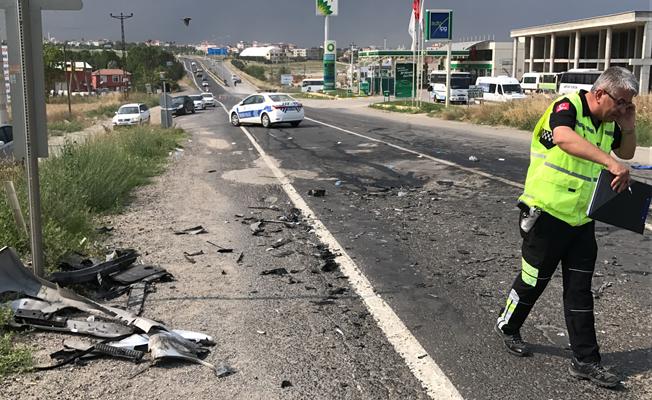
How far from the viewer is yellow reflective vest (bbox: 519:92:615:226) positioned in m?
3.80

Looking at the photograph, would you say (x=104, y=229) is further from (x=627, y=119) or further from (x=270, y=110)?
(x=270, y=110)

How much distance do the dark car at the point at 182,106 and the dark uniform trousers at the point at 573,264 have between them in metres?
44.8

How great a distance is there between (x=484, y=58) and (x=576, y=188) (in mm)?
101423

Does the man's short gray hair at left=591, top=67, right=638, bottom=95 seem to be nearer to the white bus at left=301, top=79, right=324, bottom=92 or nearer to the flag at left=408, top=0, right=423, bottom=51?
the flag at left=408, top=0, right=423, bottom=51

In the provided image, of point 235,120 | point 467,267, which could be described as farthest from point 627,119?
point 235,120

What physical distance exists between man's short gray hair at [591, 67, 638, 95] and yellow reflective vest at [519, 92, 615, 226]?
19cm

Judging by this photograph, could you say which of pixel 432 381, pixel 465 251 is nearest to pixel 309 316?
pixel 432 381

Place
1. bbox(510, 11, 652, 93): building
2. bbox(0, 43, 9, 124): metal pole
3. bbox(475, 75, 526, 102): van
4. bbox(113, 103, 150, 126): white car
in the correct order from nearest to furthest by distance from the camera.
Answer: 1. bbox(0, 43, 9, 124): metal pole
2. bbox(113, 103, 150, 126): white car
3. bbox(475, 75, 526, 102): van
4. bbox(510, 11, 652, 93): building

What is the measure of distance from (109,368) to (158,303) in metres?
1.23

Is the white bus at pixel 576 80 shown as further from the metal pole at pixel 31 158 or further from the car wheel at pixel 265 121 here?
the metal pole at pixel 31 158

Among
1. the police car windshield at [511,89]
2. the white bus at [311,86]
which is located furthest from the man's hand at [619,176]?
the white bus at [311,86]

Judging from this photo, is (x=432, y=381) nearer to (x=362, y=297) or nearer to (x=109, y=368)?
(x=362, y=297)

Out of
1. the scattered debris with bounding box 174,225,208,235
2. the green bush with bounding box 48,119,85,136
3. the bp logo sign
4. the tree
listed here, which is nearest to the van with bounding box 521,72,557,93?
the bp logo sign

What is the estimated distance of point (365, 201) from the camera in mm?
10008
